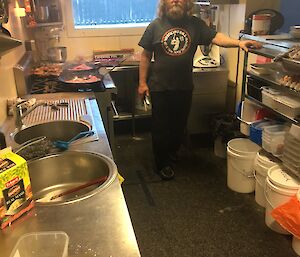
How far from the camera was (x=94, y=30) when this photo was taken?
12.3ft

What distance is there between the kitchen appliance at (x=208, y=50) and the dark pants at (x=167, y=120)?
0.81 m

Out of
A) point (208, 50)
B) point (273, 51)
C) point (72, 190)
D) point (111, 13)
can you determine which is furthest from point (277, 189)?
point (111, 13)

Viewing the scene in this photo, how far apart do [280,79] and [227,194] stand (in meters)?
0.96

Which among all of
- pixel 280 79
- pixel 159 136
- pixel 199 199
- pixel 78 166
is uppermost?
pixel 280 79

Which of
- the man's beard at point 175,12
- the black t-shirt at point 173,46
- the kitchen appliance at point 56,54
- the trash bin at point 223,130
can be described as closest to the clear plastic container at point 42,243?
the black t-shirt at point 173,46

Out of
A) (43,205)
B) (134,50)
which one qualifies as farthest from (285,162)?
(134,50)

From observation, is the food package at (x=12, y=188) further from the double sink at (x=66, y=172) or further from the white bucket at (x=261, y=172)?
Result: the white bucket at (x=261, y=172)

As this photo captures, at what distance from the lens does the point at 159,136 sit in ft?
9.45

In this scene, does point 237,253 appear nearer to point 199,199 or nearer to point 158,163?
point 199,199

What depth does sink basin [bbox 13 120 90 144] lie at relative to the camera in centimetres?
186

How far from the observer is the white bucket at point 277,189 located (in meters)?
2.06

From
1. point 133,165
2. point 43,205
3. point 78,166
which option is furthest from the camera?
point 133,165

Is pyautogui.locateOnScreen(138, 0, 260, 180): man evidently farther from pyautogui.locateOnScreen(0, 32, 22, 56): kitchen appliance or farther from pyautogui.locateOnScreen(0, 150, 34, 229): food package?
pyautogui.locateOnScreen(0, 150, 34, 229): food package

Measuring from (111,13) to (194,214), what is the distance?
2.42m
